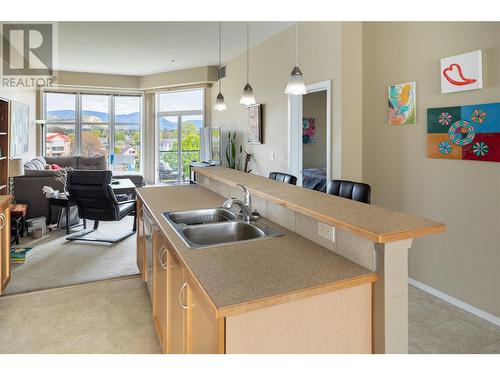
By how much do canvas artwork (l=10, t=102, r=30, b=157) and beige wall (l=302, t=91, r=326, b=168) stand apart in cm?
464

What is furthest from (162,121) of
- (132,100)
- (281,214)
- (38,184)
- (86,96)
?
(281,214)

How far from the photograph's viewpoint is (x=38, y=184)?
5328 millimetres

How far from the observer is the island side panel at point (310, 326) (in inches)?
46.9

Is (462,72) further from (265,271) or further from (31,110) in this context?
(31,110)

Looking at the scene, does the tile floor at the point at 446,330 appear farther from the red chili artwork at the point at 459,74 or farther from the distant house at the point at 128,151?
the distant house at the point at 128,151

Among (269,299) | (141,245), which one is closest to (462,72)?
(269,299)

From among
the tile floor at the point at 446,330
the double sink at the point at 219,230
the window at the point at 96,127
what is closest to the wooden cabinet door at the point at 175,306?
the double sink at the point at 219,230

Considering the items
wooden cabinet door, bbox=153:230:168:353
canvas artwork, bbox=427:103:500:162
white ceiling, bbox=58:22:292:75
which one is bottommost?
wooden cabinet door, bbox=153:230:168:353

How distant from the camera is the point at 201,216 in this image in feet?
8.45

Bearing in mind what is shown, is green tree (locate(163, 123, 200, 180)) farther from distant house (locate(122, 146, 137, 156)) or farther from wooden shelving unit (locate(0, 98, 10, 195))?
wooden shelving unit (locate(0, 98, 10, 195))

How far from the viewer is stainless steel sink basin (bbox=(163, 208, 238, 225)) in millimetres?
2466

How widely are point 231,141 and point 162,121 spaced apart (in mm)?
2993

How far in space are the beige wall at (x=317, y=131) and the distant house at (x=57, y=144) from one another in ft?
20.8

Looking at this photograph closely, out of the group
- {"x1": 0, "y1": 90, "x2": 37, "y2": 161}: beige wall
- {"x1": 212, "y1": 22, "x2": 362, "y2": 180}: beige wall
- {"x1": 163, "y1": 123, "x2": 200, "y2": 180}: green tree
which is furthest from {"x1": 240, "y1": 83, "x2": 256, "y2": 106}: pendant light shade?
{"x1": 0, "y1": 90, "x2": 37, "y2": 161}: beige wall
